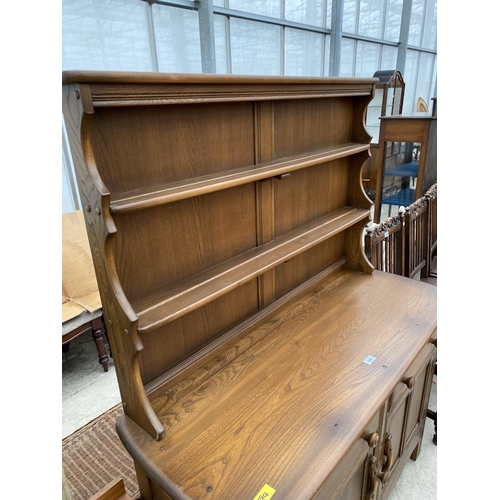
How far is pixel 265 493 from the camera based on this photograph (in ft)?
2.88

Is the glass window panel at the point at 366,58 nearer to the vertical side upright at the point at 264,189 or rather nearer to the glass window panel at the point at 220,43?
the glass window panel at the point at 220,43

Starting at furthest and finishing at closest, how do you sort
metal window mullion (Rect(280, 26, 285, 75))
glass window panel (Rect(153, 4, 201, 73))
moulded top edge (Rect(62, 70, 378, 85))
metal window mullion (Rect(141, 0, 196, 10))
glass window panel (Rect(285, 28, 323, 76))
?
1. glass window panel (Rect(285, 28, 323, 76))
2. metal window mullion (Rect(280, 26, 285, 75))
3. glass window panel (Rect(153, 4, 201, 73))
4. metal window mullion (Rect(141, 0, 196, 10))
5. moulded top edge (Rect(62, 70, 378, 85))

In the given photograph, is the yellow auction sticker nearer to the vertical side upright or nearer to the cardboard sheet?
the vertical side upright

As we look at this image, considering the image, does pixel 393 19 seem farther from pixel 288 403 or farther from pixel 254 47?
pixel 288 403

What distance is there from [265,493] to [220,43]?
13.9 ft

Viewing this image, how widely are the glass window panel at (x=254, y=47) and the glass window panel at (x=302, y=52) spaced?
0.84 feet

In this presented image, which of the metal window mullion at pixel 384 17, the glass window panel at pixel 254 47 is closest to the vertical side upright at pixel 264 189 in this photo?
the glass window panel at pixel 254 47

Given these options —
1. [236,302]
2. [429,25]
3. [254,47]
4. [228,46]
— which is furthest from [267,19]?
[429,25]

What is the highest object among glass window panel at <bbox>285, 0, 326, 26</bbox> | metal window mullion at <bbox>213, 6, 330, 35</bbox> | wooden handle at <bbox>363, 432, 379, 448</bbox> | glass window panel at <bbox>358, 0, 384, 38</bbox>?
glass window panel at <bbox>358, 0, 384, 38</bbox>

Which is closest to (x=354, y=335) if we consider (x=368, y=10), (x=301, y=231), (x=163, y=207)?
(x=301, y=231)

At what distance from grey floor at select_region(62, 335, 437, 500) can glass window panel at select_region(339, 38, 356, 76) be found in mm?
5699

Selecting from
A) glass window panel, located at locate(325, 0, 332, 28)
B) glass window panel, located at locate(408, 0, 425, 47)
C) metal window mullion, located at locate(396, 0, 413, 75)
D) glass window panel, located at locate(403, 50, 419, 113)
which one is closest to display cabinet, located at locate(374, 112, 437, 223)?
glass window panel, located at locate(325, 0, 332, 28)

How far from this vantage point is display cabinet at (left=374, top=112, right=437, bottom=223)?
11.1 feet

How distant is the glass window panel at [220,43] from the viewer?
3934 mm
